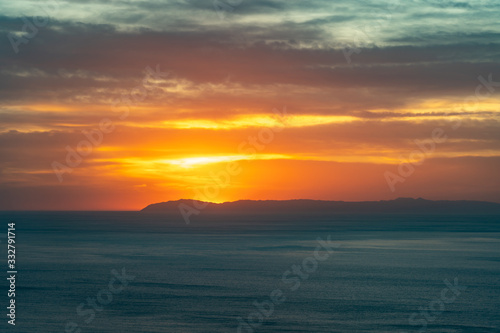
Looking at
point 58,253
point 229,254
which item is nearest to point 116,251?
point 58,253
